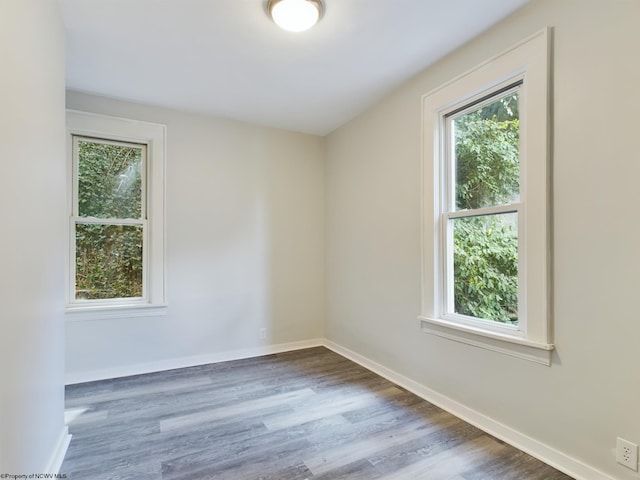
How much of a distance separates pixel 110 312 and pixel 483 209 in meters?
3.27

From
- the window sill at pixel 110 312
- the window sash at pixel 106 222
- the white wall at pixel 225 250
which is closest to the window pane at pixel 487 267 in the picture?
the white wall at pixel 225 250

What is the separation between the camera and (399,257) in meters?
3.02

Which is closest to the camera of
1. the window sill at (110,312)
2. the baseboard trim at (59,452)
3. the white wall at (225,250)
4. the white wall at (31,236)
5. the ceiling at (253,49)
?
the white wall at (31,236)

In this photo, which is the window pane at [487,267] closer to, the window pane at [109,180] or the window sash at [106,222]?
the window sash at [106,222]

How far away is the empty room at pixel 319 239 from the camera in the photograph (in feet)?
5.39

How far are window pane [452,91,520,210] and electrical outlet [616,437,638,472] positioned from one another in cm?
132

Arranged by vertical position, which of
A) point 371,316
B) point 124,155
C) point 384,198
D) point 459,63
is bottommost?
point 371,316

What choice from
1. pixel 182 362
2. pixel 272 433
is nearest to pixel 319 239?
pixel 182 362

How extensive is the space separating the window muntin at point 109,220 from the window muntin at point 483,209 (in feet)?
9.34

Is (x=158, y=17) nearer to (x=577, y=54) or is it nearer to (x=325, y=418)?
(x=577, y=54)

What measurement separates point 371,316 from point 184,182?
2.32 meters

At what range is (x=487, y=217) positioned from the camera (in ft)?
7.71

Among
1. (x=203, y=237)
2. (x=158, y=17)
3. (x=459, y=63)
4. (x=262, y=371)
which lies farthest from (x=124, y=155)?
(x=459, y=63)

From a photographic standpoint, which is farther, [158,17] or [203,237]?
[203,237]
